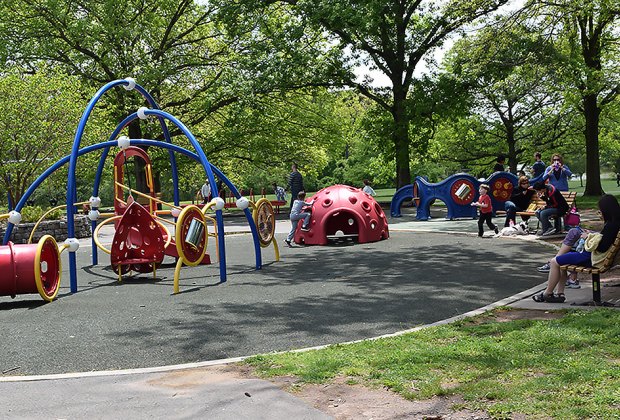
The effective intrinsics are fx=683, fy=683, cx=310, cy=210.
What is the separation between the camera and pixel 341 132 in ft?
112

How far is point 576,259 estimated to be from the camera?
8.23 metres

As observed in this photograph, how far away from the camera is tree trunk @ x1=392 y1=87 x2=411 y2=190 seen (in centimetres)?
2706

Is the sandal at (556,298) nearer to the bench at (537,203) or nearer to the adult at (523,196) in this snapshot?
the bench at (537,203)

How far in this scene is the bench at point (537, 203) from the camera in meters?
16.6

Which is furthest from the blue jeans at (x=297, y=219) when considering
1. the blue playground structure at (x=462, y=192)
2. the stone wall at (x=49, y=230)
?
the stone wall at (x=49, y=230)

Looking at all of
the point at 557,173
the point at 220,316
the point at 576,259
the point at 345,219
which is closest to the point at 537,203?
the point at 557,173

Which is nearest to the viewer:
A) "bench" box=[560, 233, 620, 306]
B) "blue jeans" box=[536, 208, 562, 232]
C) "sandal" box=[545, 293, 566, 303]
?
"bench" box=[560, 233, 620, 306]

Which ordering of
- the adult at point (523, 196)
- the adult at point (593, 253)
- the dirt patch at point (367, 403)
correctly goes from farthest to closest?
the adult at point (523, 196) < the adult at point (593, 253) < the dirt patch at point (367, 403)

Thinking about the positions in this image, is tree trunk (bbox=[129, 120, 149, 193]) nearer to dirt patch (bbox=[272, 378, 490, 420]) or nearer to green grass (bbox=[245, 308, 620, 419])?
green grass (bbox=[245, 308, 620, 419])

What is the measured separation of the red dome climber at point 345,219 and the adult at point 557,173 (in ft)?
14.9

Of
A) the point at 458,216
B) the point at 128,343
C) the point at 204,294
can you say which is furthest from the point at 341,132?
Answer: the point at 128,343

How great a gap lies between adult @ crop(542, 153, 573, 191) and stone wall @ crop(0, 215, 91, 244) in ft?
45.5

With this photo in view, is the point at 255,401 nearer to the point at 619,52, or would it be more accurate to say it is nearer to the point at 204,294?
the point at 204,294

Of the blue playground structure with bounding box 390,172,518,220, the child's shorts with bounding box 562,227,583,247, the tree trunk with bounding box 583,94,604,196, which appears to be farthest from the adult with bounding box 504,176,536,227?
the tree trunk with bounding box 583,94,604,196
